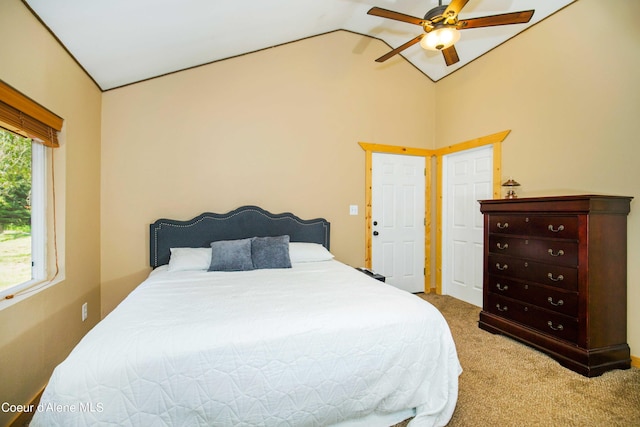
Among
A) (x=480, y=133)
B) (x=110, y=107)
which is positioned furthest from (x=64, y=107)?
(x=480, y=133)

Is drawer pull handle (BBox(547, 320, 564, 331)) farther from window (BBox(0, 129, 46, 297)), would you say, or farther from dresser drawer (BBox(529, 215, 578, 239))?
window (BBox(0, 129, 46, 297))

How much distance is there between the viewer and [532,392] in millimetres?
1862

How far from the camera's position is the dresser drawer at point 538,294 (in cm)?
216

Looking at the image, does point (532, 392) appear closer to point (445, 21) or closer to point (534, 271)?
point (534, 271)

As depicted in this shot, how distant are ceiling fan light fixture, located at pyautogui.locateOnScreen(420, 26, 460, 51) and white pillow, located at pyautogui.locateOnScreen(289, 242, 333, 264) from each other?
1992 millimetres

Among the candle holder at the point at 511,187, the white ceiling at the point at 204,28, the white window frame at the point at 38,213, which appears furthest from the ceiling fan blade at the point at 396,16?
the white window frame at the point at 38,213

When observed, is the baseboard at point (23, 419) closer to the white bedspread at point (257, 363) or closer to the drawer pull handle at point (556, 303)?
the white bedspread at point (257, 363)

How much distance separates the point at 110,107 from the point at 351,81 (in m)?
2.61

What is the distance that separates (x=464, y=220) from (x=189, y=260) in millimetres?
3159

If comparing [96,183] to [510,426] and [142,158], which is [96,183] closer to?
Result: [142,158]

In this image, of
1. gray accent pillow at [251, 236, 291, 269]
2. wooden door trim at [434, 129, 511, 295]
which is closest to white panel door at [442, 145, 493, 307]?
wooden door trim at [434, 129, 511, 295]

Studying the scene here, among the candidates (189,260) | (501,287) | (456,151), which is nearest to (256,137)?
(189,260)

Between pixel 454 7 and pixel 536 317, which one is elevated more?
pixel 454 7

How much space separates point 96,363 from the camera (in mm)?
1118
